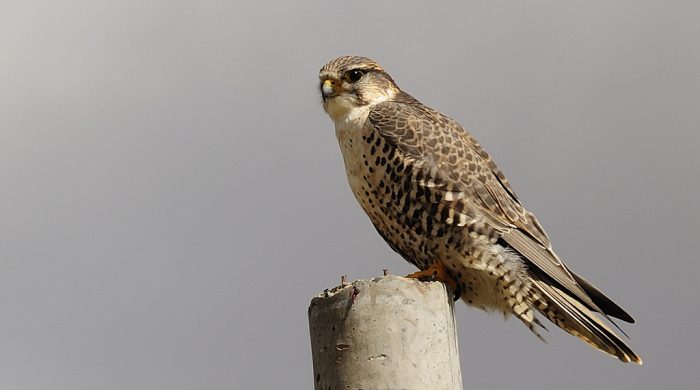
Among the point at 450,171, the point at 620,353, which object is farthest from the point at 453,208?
the point at 620,353

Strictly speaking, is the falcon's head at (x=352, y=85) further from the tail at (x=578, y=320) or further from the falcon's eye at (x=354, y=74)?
the tail at (x=578, y=320)

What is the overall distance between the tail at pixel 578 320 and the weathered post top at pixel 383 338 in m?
2.13

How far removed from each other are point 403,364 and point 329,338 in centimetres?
38

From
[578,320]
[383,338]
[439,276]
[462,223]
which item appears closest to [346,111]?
[462,223]

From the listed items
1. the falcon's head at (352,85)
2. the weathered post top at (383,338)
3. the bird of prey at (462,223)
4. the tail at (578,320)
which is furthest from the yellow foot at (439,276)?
the weathered post top at (383,338)

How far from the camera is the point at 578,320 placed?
7.06 meters

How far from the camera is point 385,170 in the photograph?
7.16m

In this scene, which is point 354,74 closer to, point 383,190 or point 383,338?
point 383,190

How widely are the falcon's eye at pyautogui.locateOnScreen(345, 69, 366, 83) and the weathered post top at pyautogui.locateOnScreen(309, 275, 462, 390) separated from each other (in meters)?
3.05

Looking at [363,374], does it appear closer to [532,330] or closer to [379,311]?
[379,311]

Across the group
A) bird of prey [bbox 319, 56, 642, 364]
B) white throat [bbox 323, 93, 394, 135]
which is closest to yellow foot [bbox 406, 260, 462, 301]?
bird of prey [bbox 319, 56, 642, 364]

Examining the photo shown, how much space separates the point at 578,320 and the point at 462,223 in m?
0.95

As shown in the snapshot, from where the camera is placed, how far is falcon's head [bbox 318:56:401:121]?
7738 mm

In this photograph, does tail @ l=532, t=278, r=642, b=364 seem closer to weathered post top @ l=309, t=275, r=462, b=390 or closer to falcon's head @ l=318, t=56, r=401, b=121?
falcon's head @ l=318, t=56, r=401, b=121
